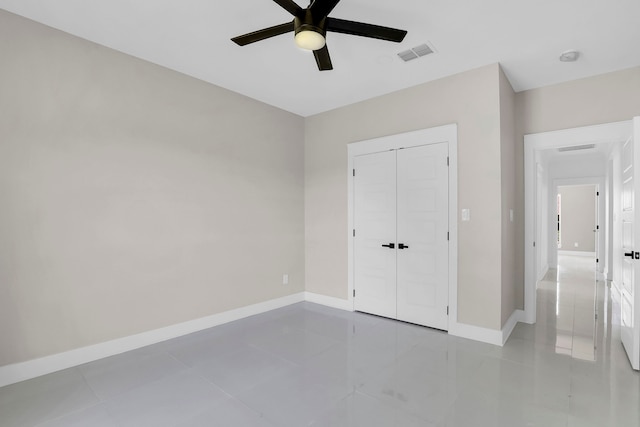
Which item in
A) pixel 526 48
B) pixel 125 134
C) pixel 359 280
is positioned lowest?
pixel 359 280

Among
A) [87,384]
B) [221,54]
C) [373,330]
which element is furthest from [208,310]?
[221,54]

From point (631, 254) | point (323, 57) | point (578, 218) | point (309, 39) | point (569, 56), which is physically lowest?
point (631, 254)

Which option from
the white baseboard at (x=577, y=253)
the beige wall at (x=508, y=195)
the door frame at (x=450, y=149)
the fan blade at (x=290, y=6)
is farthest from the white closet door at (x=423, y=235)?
the white baseboard at (x=577, y=253)

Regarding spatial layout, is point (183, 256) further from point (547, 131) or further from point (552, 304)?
point (552, 304)

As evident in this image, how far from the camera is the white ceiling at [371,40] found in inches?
91.5

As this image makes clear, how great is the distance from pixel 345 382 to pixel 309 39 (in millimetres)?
2494

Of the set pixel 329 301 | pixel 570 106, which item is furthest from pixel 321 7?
pixel 329 301

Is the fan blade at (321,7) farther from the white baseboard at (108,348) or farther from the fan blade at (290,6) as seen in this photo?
the white baseboard at (108,348)

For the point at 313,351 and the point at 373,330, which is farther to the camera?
the point at 373,330

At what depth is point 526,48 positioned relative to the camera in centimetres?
287

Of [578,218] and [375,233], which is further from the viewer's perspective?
[578,218]

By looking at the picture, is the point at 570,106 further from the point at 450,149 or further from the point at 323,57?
the point at 323,57

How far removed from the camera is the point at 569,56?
2.95 m

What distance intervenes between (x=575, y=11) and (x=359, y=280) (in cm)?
342
